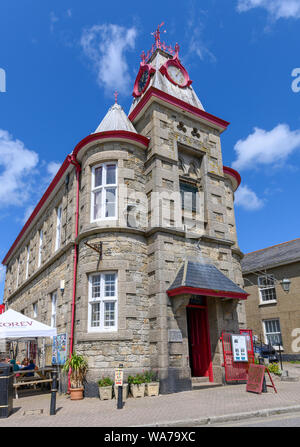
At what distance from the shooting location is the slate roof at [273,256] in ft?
77.5

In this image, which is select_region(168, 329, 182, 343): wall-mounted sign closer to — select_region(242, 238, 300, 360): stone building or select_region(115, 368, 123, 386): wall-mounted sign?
select_region(115, 368, 123, 386): wall-mounted sign

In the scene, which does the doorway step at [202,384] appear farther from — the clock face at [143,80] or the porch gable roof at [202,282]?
the clock face at [143,80]

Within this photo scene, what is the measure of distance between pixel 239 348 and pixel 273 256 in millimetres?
15339

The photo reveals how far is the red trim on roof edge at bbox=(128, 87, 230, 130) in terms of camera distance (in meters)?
13.5

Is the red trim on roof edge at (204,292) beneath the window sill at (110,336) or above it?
above

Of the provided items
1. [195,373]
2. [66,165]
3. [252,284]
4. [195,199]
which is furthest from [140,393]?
[252,284]

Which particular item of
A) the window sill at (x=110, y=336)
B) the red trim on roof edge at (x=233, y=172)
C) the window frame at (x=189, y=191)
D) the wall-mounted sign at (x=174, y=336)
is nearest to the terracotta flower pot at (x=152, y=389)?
the wall-mounted sign at (x=174, y=336)

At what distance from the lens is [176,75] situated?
16.8 m


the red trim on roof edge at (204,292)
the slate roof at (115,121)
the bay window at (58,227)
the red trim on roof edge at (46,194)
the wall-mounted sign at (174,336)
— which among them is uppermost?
the slate roof at (115,121)

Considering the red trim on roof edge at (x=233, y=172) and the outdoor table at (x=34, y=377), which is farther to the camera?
the red trim on roof edge at (x=233, y=172)

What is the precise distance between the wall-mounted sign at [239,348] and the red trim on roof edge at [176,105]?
9.05m

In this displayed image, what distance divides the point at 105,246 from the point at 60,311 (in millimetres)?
4015

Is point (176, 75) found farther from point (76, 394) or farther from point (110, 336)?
point (76, 394)

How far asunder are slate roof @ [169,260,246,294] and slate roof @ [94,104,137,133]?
233 inches
